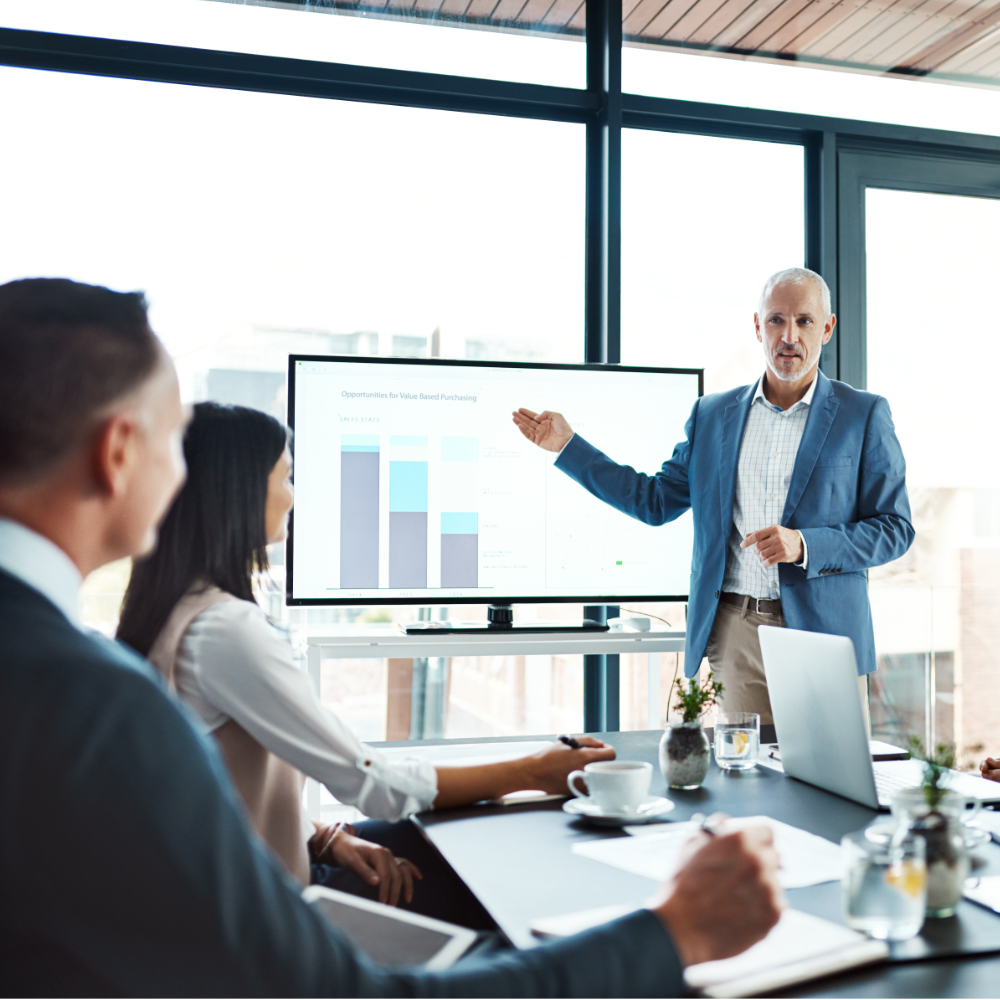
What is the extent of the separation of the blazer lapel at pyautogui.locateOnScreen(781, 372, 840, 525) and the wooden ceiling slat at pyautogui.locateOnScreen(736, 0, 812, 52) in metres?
1.65

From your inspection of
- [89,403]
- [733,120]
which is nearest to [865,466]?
[733,120]

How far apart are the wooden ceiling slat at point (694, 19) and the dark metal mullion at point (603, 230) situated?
23 cm

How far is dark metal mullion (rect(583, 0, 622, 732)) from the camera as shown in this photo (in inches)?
137

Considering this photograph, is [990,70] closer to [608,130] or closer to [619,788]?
[608,130]

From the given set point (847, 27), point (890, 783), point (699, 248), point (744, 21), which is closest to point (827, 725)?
point (890, 783)

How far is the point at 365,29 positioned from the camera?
3352 mm

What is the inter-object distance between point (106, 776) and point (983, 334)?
13.1 feet

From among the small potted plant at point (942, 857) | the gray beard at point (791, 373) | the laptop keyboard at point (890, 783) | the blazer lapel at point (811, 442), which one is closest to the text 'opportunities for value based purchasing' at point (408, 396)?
the gray beard at point (791, 373)

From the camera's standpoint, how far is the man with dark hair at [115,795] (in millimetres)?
593

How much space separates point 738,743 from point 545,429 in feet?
5.20

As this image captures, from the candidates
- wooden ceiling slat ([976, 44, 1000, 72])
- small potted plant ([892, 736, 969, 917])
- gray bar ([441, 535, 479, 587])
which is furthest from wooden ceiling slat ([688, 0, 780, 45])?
small potted plant ([892, 736, 969, 917])

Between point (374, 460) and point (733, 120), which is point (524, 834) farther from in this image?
point (733, 120)

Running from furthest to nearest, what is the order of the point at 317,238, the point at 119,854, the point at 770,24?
1. the point at 770,24
2. the point at 317,238
3. the point at 119,854

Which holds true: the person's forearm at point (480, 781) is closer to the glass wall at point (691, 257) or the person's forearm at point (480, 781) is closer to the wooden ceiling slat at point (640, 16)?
the glass wall at point (691, 257)
